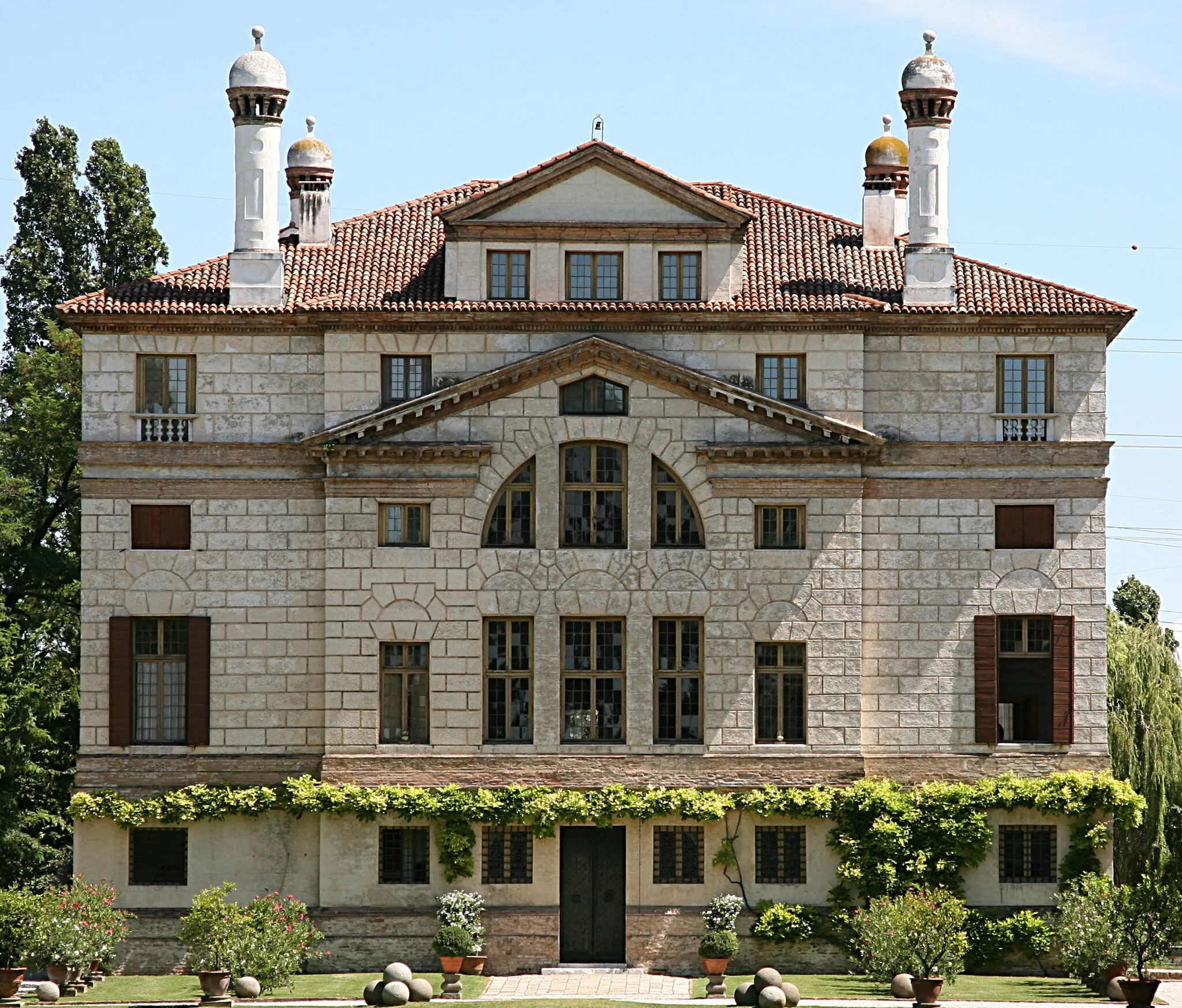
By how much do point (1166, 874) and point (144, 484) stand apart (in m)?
29.1

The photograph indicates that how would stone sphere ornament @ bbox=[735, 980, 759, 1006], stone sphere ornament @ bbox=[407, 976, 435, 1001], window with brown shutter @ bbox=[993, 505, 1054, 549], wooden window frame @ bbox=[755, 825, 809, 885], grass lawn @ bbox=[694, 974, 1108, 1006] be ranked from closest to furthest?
stone sphere ornament @ bbox=[735, 980, 759, 1006], stone sphere ornament @ bbox=[407, 976, 435, 1001], grass lawn @ bbox=[694, 974, 1108, 1006], wooden window frame @ bbox=[755, 825, 809, 885], window with brown shutter @ bbox=[993, 505, 1054, 549]

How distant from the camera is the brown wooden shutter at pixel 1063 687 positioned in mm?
49625

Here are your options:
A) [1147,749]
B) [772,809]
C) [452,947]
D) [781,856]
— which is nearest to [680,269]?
[772,809]

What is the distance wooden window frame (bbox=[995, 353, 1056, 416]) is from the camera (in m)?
50.2

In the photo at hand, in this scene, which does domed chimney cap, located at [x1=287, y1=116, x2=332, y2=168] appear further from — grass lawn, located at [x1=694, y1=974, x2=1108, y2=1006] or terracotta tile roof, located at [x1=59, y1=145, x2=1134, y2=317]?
grass lawn, located at [x1=694, y1=974, x2=1108, y2=1006]

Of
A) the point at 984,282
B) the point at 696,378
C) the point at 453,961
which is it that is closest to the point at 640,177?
the point at 696,378

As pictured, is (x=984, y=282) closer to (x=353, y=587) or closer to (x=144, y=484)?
(x=353, y=587)

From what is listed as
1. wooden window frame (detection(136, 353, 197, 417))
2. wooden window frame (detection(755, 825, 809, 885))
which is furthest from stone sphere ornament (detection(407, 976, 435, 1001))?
wooden window frame (detection(136, 353, 197, 417))

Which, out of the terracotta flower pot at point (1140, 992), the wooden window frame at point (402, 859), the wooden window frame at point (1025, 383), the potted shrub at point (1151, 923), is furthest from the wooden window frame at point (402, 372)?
the terracotta flower pot at point (1140, 992)

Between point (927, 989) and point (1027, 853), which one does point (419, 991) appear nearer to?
point (927, 989)

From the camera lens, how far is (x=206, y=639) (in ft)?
163

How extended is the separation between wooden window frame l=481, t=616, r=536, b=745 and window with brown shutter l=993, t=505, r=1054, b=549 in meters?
10.8

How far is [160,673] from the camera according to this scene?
49.8 m

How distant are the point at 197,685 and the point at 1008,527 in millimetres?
18553
